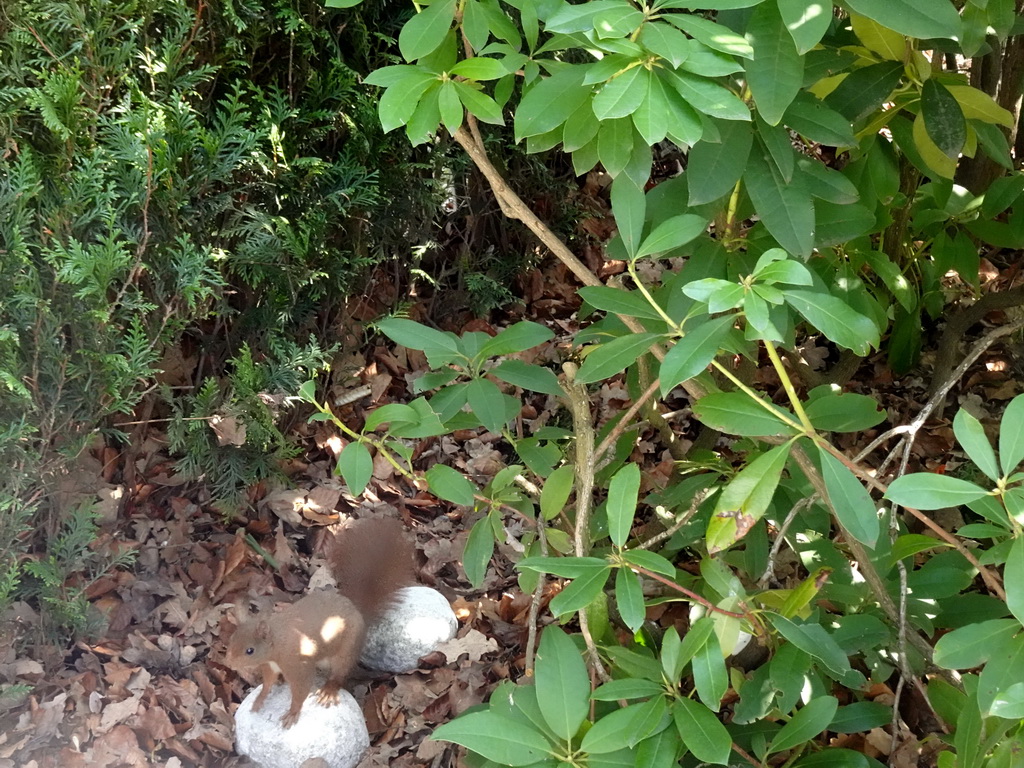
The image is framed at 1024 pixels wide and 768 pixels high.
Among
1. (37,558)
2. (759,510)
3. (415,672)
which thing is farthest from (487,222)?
(759,510)

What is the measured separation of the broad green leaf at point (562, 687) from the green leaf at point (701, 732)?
137mm

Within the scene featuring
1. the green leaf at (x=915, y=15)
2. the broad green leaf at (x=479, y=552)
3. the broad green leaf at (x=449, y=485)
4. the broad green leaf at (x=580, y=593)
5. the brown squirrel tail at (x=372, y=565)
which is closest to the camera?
the green leaf at (x=915, y=15)

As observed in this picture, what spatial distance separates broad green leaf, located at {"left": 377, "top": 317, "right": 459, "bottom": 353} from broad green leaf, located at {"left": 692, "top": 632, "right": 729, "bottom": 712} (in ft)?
2.16

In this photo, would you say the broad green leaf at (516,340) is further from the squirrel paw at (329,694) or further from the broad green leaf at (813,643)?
the squirrel paw at (329,694)

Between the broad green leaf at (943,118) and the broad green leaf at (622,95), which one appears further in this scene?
the broad green leaf at (943,118)

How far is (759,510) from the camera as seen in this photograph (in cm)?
114

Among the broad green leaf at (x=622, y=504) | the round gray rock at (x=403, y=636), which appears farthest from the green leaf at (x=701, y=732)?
the round gray rock at (x=403, y=636)

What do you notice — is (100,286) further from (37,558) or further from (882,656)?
(882,656)

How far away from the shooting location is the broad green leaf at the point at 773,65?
1148 millimetres

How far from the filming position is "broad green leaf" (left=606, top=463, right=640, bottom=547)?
1.27 metres

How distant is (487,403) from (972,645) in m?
0.83

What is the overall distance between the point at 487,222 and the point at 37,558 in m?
1.88

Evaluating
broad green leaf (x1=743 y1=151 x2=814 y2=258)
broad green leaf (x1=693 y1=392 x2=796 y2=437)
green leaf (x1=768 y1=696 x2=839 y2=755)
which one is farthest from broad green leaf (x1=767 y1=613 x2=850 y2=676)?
broad green leaf (x1=743 y1=151 x2=814 y2=258)

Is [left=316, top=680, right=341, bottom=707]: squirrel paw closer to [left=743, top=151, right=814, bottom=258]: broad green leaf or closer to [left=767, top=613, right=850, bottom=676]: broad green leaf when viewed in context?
[left=767, top=613, right=850, bottom=676]: broad green leaf
